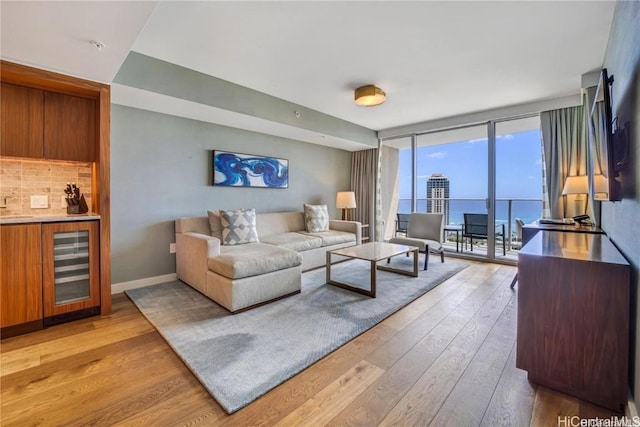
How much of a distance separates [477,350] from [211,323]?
6.74 ft

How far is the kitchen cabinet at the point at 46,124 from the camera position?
2.34m

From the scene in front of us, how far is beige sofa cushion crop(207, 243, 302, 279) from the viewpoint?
2.54 meters

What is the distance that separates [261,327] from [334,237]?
2277 millimetres

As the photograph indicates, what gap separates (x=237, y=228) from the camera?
3.48 metres

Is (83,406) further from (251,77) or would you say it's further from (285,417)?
(251,77)

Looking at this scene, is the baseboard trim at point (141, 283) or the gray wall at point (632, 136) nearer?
the gray wall at point (632, 136)

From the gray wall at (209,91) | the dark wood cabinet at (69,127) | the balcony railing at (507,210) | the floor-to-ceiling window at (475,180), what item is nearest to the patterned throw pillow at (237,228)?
the gray wall at (209,91)

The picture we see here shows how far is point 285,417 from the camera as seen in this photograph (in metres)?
1.36

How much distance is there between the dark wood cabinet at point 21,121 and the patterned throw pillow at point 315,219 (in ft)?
10.6

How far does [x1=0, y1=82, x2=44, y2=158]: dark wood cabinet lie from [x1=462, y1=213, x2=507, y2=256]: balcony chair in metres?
5.81

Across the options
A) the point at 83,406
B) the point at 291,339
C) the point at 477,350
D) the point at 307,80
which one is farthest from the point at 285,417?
the point at 307,80

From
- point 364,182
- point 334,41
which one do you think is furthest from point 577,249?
point 364,182

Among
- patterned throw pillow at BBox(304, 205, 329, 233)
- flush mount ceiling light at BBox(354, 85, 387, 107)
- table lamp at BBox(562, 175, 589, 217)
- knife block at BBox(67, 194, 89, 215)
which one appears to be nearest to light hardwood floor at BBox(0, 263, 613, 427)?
knife block at BBox(67, 194, 89, 215)

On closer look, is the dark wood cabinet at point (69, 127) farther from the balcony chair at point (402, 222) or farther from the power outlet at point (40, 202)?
the balcony chair at point (402, 222)
